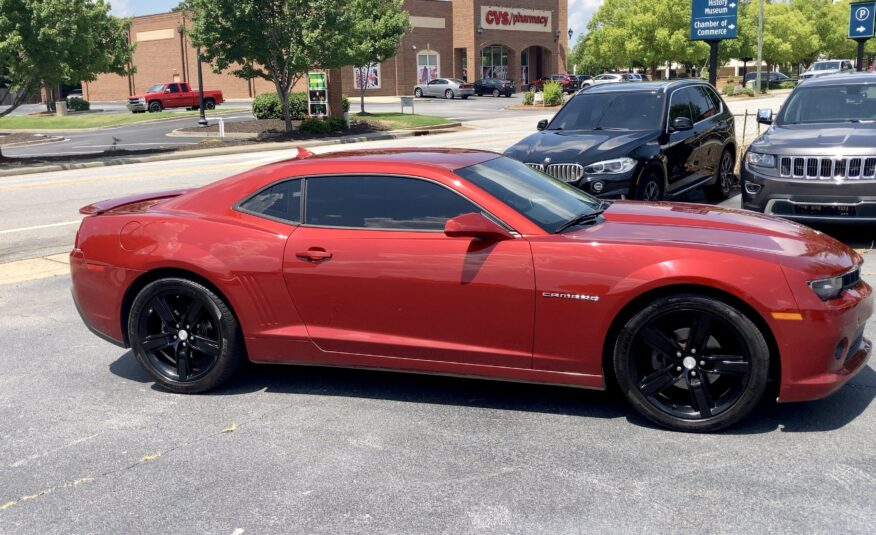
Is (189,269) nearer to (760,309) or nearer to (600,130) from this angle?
(760,309)

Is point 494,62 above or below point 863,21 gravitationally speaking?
above

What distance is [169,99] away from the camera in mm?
52781

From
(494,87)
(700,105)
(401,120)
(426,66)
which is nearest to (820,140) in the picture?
(700,105)

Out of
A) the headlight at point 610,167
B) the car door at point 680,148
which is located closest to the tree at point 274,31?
the car door at point 680,148

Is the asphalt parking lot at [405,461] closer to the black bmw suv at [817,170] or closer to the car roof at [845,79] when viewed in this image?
the black bmw suv at [817,170]

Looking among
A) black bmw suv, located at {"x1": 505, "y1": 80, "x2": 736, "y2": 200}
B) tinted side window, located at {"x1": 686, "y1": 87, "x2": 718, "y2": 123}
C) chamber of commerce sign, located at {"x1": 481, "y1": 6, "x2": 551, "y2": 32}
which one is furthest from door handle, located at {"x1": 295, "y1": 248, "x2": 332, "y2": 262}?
chamber of commerce sign, located at {"x1": 481, "y1": 6, "x2": 551, "y2": 32}

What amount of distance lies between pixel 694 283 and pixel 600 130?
7047mm

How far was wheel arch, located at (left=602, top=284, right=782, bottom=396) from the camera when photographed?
430 cm

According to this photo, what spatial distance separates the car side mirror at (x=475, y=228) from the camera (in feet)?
Result: 14.9

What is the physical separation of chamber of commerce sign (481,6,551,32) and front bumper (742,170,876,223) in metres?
63.3

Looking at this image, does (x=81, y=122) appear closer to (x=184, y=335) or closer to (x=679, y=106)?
(x=679, y=106)

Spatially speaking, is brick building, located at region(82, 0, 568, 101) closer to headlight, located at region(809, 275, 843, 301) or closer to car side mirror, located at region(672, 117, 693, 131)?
car side mirror, located at region(672, 117, 693, 131)

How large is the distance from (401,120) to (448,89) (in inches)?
960

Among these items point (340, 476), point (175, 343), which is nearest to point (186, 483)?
point (340, 476)
